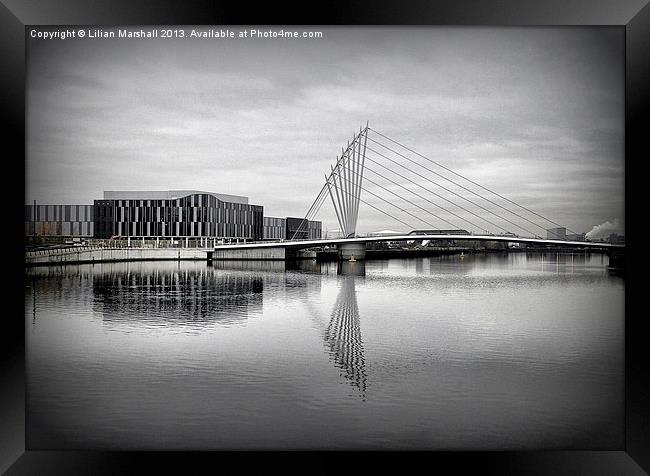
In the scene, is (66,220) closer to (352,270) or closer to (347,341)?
(352,270)

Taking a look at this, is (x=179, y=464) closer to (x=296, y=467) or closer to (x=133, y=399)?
(x=296, y=467)

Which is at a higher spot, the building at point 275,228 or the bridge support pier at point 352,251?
the building at point 275,228

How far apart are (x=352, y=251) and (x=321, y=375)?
26.4 m

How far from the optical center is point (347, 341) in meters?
8.97

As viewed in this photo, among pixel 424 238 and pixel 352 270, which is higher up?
pixel 424 238

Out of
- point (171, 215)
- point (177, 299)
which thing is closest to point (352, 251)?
point (171, 215)

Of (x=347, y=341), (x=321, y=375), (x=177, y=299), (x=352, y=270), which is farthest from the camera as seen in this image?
(x=352, y=270)

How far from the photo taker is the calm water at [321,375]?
16.4 feet

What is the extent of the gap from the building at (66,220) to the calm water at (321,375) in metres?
22.3

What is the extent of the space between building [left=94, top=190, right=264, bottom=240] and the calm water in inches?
981
